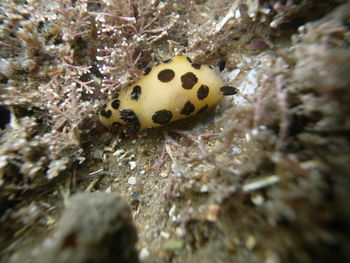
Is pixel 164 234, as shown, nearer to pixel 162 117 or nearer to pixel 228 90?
pixel 162 117

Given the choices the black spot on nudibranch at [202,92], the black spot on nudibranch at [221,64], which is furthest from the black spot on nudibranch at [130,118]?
the black spot on nudibranch at [221,64]

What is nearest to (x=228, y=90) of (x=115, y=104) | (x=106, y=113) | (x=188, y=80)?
(x=188, y=80)

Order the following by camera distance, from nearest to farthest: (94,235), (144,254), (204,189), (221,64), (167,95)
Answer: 1. (94,235)
2. (144,254)
3. (204,189)
4. (167,95)
5. (221,64)

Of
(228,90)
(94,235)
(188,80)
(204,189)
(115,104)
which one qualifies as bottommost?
(204,189)

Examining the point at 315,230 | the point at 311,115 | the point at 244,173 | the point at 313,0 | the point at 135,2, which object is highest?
the point at 135,2

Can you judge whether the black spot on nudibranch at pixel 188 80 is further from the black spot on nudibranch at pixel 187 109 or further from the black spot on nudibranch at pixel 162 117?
the black spot on nudibranch at pixel 162 117

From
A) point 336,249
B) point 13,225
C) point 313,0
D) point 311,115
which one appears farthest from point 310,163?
point 13,225

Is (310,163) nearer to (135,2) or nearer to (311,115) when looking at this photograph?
(311,115)
